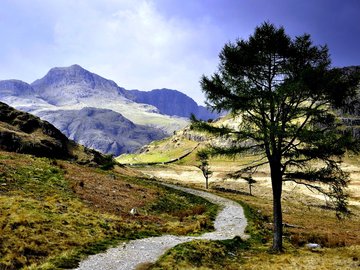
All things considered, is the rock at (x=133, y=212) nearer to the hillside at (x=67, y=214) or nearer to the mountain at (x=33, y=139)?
the hillside at (x=67, y=214)

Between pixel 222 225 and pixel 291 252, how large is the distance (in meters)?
11.2

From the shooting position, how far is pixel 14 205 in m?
22.7

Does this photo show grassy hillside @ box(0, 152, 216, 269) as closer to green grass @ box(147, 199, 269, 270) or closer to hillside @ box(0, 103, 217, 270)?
hillside @ box(0, 103, 217, 270)

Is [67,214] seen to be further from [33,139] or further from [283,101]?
[33,139]

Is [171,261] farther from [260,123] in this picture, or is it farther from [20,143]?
[20,143]

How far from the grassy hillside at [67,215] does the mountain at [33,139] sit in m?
13.8

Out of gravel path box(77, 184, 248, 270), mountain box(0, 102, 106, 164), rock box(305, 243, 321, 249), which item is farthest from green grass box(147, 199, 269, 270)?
mountain box(0, 102, 106, 164)

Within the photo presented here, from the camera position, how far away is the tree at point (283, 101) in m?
20.4

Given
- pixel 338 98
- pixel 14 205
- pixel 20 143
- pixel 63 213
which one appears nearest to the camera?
pixel 338 98

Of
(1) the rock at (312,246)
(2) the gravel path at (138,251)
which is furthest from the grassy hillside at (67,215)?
(1) the rock at (312,246)

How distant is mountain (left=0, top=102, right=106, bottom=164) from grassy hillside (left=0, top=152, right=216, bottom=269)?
13.8 meters

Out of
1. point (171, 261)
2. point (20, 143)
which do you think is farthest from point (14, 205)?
point (20, 143)

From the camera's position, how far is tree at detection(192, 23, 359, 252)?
20438 mm

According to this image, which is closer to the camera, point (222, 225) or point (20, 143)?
point (222, 225)
